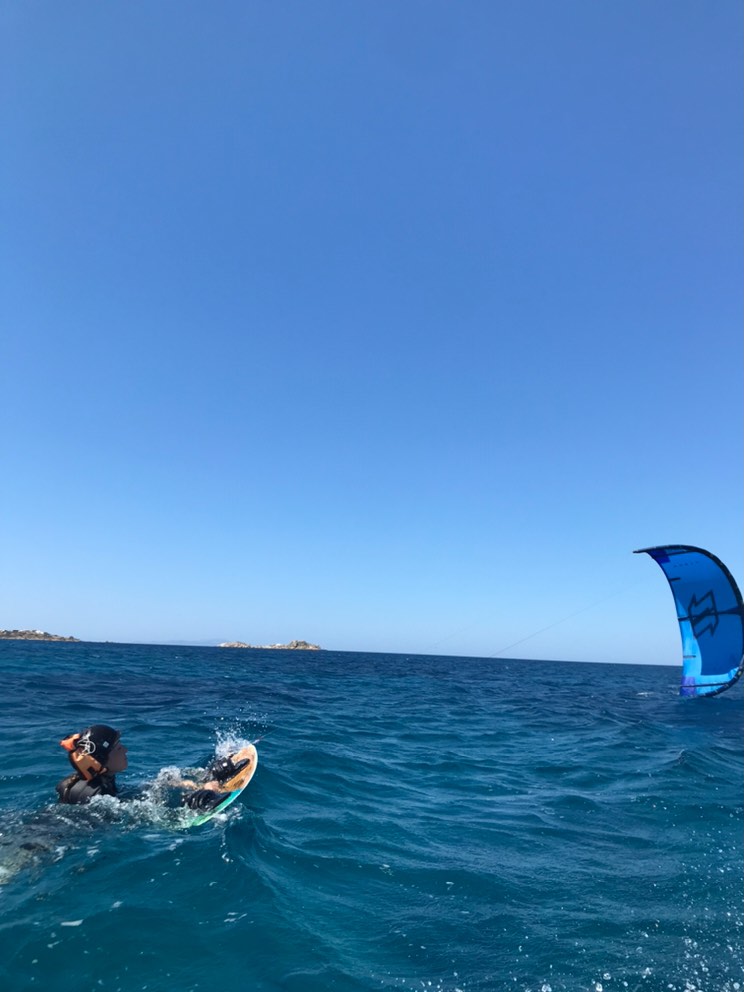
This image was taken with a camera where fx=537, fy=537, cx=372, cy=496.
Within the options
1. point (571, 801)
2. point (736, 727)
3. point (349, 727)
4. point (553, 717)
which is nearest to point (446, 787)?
point (571, 801)

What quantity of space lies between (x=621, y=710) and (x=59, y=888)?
85.2 feet

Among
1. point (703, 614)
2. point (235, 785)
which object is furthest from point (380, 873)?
point (703, 614)

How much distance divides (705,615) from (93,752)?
22843mm

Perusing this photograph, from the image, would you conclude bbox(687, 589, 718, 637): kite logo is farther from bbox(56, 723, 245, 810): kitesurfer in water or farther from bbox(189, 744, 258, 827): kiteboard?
bbox(56, 723, 245, 810): kitesurfer in water

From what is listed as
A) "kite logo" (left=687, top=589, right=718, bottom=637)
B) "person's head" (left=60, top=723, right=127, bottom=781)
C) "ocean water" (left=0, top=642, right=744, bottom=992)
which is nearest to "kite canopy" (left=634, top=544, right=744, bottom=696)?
"kite logo" (left=687, top=589, right=718, bottom=637)

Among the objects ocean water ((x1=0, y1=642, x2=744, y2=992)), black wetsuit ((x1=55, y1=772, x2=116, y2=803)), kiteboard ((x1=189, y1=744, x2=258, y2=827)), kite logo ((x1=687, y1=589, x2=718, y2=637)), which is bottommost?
ocean water ((x1=0, y1=642, x2=744, y2=992))

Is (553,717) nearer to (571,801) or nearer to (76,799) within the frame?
(571,801)

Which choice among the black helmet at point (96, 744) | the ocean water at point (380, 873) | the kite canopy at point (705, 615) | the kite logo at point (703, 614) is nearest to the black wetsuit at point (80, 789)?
the ocean water at point (380, 873)

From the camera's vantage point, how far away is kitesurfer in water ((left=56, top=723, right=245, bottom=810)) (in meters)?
8.55

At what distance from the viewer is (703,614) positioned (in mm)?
22328

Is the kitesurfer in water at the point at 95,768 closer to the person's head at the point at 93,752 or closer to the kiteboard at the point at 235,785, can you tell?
the person's head at the point at 93,752

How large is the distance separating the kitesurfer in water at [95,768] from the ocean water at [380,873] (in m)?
0.28

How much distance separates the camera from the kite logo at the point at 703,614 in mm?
21891

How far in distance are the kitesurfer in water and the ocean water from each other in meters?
0.28
